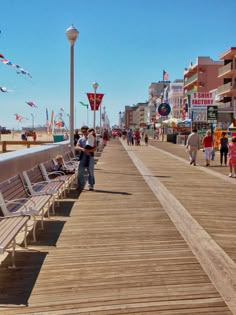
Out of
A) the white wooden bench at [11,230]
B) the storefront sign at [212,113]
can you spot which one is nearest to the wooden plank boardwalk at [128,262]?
the white wooden bench at [11,230]

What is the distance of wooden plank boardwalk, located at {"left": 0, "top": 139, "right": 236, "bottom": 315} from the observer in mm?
4324

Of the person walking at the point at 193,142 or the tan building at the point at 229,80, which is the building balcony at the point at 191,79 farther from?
the person walking at the point at 193,142

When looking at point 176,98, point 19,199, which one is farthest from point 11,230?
point 176,98

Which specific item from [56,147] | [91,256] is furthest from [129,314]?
[56,147]

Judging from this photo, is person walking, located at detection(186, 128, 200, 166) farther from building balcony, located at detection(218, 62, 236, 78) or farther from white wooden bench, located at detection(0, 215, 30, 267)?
building balcony, located at detection(218, 62, 236, 78)

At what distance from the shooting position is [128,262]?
557 centimetres

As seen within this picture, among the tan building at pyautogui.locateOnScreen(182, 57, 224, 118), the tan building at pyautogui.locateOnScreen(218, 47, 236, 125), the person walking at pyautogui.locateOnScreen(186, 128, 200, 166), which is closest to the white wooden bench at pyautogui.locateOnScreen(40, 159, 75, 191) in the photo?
the person walking at pyautogui.locateOnScreen(186, 128, 200, 166)

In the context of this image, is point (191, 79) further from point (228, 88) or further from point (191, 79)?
point (228, 88)

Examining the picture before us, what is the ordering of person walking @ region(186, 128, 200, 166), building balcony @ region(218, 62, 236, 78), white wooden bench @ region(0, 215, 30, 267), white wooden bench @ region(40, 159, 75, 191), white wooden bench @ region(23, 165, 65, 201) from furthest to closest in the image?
1. building balcony @ region(218, 62, 236, 78)
2. person walking @ region(186, 128, 200, 166)
3. white wooden bench @ region(40, 159, 75, 191)
4. white wooden bench @ region(23, 165, 65, 201)
5. white wooden bench @ region(0, 215, 30, 267)

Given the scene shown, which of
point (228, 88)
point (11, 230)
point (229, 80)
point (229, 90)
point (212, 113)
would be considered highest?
point (229, 80)

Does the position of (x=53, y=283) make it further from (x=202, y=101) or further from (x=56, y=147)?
(x=202, y=101)

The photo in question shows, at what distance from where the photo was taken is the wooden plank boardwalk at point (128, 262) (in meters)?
4.32

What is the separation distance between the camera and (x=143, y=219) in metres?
8.18

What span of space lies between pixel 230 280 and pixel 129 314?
139 centimetres
